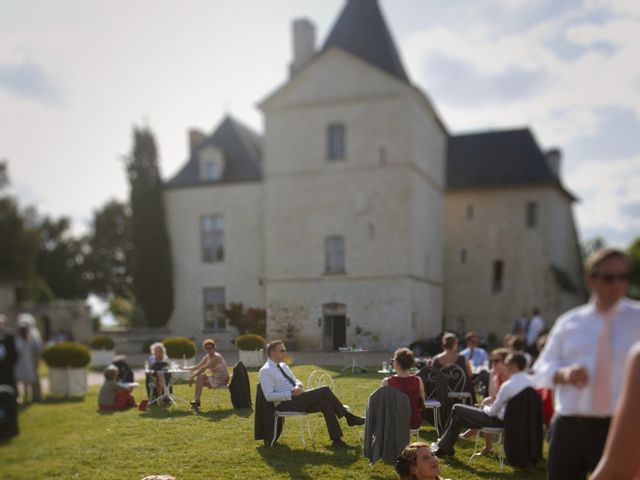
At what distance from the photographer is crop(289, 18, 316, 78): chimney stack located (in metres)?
15.4

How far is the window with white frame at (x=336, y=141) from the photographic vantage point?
9.06 metres

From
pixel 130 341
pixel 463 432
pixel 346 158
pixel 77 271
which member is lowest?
pixel 463 432

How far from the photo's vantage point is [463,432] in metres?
7.00

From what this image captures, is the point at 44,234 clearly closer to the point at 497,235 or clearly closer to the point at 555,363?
the point at 555,363

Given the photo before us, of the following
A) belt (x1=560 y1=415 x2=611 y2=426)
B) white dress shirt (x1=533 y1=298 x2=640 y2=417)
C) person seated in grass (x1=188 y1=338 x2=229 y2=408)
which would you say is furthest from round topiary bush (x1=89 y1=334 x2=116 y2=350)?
belt (x1=560 y1=415 x2=611 y2=426)

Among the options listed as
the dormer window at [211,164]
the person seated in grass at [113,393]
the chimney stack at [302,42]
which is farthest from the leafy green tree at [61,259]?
the chimney stack at [302,42]

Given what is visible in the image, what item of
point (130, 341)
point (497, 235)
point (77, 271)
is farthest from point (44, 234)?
point (497, 235)

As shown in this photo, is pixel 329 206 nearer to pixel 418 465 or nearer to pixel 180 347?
pixel 180 347

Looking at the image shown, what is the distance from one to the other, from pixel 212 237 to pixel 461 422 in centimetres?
395

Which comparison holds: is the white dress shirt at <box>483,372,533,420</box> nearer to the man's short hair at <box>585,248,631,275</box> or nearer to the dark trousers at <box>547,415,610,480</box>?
the dark trousers at <box>547,415,610,480</box>

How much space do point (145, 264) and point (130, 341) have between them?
0.96 m

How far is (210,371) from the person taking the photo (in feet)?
19.4

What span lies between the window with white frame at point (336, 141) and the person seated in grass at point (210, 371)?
4.22 meters

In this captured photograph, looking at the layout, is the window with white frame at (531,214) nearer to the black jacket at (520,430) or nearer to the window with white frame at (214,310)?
the black jacket at (520,430)
